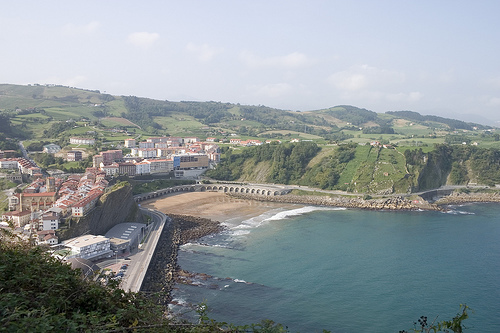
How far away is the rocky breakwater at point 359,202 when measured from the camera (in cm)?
3978

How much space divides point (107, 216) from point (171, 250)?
4.83 meters

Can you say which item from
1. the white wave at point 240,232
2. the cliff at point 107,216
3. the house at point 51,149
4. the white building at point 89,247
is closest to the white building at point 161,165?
the house at point 51,149

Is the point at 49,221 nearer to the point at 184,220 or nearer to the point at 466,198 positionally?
the point at 184,220

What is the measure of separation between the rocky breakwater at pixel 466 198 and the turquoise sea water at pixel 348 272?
8.52 meters

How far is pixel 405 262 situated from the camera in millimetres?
24047

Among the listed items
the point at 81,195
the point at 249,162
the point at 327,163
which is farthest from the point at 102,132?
the point at 81,195

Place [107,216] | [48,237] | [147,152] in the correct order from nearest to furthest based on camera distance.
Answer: [48,237] → [107,216] → [147,152]

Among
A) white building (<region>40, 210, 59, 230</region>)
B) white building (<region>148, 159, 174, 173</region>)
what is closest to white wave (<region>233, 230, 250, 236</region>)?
white building (<region>40, 210, 59, 230</region>)

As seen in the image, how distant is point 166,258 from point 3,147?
31874 mm

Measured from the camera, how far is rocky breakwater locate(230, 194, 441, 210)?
3978 cm

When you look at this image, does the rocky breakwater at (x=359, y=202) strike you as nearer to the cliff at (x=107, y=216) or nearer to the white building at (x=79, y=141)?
the cliff at (x=107, y=216)

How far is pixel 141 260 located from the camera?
22156 millimetres

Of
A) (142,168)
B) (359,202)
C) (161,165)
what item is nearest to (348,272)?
(359,202)

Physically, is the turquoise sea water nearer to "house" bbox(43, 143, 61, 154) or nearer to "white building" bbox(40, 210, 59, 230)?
"white building" bbox(40, 210, 59, 230)
